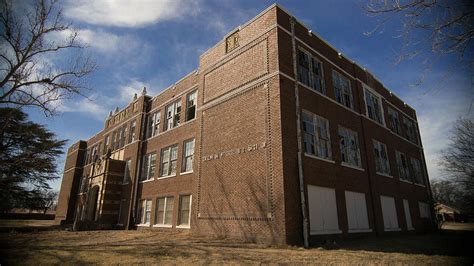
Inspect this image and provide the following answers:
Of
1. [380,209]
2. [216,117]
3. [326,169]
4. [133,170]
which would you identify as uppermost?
[216,117]

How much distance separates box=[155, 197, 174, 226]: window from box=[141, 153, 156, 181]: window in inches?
125

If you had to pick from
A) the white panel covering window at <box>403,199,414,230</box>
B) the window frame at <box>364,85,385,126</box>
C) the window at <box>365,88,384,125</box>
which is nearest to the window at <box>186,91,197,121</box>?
the window frame at <box>364,85,385,126</box>

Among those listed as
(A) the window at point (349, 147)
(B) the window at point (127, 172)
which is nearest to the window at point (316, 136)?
(A) the window at point (349, 147)

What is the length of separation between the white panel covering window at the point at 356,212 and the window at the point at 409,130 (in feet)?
46.4

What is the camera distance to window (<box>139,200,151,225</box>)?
2361cm

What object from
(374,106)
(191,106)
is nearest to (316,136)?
(374,106)

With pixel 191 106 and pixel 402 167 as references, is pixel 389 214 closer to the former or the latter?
pixel 402 167

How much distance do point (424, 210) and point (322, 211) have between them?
57.8ft

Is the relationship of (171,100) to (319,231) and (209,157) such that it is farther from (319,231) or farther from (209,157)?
(319,231)

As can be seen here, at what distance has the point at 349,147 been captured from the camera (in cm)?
1838

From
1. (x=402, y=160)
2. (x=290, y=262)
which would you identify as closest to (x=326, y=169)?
(x=290, y=262)

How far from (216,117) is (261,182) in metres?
5.74

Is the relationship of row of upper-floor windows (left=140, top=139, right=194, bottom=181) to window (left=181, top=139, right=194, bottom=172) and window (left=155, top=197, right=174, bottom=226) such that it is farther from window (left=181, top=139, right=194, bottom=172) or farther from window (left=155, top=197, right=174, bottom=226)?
window (left=155, top=197, right=174, bottom=226)

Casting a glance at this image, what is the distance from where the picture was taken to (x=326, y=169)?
15.5m
